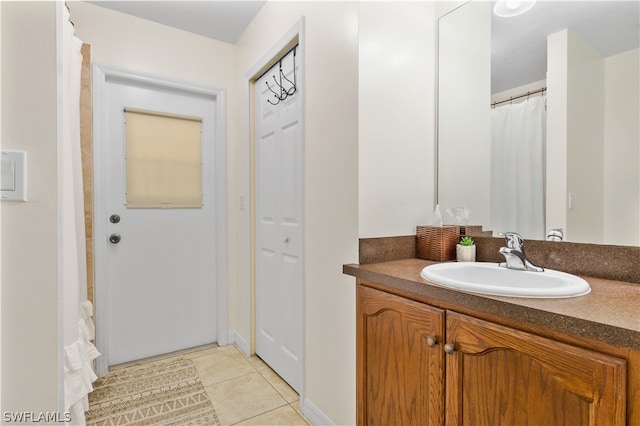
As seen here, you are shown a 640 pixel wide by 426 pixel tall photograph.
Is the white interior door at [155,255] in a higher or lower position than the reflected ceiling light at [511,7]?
lower

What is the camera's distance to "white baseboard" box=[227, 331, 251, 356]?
244 cm

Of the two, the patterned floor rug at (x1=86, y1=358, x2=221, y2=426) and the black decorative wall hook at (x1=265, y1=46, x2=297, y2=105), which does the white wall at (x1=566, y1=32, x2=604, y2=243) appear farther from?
the patterned floor rug at (x1=86, y1=358, x2=221, y2=426)

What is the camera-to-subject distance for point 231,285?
265cm

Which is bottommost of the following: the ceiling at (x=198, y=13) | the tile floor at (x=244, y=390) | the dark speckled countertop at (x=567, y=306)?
the tile floor at (x=244, y=390)

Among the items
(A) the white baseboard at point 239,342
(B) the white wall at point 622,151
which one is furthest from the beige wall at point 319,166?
(A) the white baseboard at point 239,342

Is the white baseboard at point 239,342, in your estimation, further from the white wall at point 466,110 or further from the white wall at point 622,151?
the white wall at point 622,151

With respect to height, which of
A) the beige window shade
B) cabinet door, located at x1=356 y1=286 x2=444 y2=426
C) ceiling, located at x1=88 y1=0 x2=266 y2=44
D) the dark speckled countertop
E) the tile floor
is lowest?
the tile floor

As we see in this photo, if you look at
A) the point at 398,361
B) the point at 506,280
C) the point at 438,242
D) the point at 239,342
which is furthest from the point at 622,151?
the point at 239,342

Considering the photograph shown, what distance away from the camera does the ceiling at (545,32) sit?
3.40 feet

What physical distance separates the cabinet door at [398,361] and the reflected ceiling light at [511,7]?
1265mm

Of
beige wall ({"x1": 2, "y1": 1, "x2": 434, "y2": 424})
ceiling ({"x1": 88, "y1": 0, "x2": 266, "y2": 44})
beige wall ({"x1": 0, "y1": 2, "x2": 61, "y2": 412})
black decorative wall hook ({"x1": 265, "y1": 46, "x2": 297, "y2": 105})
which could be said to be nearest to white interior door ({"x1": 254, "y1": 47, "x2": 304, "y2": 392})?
black decorative wall hook ({"x1": 265, "y1": 46, "x2": 297, "y2": 105})

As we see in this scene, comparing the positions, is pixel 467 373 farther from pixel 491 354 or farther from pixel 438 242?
pixel 438 242

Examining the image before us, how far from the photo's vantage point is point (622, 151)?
1.04 m

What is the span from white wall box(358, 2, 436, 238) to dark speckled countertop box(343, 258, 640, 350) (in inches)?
14.6
